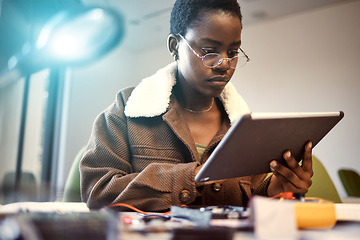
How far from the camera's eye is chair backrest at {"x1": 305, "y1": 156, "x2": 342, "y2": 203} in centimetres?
116

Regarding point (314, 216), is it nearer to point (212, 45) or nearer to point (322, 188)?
point (212, 45)

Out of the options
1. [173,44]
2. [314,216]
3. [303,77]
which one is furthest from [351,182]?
[314,216]

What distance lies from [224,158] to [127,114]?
1.50ft

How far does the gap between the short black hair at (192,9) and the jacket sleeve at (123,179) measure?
388 millimetres

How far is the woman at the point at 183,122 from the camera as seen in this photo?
83 centimetres

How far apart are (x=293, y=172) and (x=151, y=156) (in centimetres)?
41

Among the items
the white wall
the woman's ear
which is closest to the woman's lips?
the woman's ear

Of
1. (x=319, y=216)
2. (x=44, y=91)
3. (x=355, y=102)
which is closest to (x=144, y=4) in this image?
(x=44, y=91)

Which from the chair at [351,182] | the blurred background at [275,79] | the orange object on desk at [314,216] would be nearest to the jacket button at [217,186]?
the orange object on desk at [314,216]

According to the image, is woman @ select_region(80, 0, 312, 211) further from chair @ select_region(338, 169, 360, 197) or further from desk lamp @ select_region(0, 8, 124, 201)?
chair @ select_region(338, 169, 360, 197)

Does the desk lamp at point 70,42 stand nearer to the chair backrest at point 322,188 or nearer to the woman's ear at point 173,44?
the woman's ear at point 173,44

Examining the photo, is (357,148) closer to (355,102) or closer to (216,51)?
(355,102)

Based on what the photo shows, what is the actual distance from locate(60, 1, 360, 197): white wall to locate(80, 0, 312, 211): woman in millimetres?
2415

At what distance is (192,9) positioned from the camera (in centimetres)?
102
